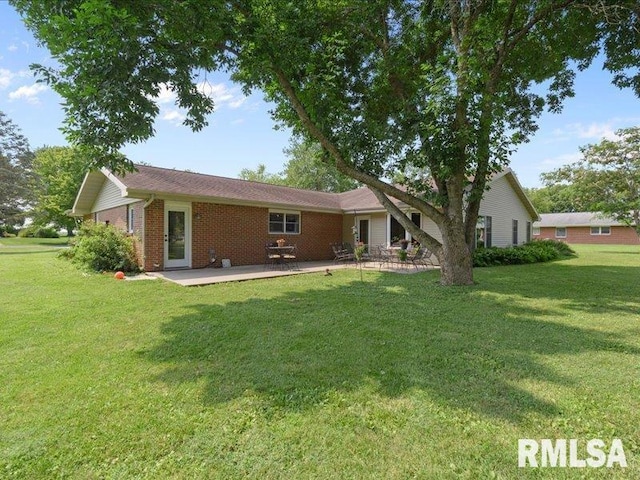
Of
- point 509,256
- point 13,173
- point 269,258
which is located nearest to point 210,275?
point 269,258

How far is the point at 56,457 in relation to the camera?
7.77 feet

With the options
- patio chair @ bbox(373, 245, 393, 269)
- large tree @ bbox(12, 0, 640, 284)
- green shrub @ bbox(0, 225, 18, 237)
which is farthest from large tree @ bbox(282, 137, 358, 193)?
green shrub @ bbox(0, 225, 18, 237)

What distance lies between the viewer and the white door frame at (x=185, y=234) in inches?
462

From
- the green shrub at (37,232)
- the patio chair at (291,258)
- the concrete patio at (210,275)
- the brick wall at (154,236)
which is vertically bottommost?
the concrete patio at (210,275)

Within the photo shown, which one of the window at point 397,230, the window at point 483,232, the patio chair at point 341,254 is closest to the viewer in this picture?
the patio chair at point 341,254

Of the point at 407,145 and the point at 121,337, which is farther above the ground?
the point at 407,145

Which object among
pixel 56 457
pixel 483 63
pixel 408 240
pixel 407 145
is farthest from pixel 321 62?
pixel 56 457

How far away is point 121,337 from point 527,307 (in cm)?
715

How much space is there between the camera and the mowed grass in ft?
7.72

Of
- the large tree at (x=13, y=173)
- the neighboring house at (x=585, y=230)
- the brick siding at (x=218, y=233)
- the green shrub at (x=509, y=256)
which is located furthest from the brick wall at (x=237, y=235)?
the large tree at (x=13, y=173)

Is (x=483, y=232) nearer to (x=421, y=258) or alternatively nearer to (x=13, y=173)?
(x=421, y=258)

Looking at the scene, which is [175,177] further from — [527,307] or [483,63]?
[527,307]

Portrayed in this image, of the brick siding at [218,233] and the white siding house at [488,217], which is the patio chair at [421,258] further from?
the brick siding at [218,233]

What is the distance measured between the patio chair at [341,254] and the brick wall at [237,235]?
0.99 meters
